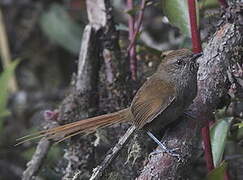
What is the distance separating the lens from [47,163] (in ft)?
9.46

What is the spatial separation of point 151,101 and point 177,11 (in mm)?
468

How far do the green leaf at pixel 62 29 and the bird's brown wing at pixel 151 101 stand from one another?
2196mm

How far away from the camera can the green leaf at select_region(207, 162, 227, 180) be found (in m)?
1.87

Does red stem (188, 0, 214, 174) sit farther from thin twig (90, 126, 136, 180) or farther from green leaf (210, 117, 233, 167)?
thin twig (90, 126, 136, 180)

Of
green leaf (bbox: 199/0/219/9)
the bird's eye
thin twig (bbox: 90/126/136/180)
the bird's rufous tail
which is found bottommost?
thin twig (bbox: 90/126/136/180)

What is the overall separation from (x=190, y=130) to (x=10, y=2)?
10.1 ft

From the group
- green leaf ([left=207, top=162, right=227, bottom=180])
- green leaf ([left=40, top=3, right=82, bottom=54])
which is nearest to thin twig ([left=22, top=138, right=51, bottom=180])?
green leaf ([left=207, top=162, right=227, bottom=180])

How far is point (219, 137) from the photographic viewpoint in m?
2.26

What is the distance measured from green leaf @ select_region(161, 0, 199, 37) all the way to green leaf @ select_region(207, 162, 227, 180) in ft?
2.43

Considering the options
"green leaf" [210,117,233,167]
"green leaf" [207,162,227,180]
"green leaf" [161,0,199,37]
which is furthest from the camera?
"green leaf" [161,0,199,37]

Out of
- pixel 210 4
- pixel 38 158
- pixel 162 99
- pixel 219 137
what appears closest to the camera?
pixel 162 99

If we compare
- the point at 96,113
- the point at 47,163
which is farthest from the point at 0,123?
the point at 96,113

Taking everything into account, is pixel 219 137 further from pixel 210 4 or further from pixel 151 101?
pixel 210 4

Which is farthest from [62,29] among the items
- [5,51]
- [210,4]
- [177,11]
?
[177,11]
